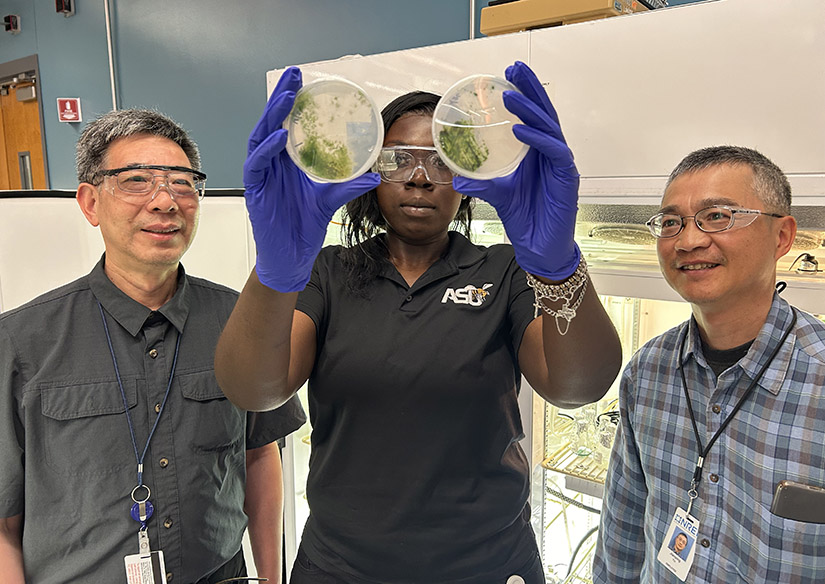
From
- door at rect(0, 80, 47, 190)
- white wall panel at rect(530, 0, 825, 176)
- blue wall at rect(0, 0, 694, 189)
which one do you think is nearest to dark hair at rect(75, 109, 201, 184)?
white wall panel at rect(530, 0, 825, 176)

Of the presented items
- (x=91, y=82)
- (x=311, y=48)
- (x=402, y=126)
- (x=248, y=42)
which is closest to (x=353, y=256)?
(x=402, y=126)

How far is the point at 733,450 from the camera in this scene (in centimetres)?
126

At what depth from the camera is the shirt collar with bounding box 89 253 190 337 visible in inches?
54.7

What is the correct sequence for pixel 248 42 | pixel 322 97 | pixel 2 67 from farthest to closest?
pixel 2 67, pixel 248 42, pixel 322 97

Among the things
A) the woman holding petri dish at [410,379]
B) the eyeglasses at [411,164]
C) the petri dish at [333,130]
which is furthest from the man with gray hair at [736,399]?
the petri dish at [333,130]

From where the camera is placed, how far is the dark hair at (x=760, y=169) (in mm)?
1241

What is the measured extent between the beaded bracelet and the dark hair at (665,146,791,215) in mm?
506

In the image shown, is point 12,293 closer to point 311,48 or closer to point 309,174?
point 309,174

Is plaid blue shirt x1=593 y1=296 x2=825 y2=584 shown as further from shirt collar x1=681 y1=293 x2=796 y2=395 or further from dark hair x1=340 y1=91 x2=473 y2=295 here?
dark hair x1=340 y1=91 x2=473 y2=295

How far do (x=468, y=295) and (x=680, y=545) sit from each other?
0.72 m

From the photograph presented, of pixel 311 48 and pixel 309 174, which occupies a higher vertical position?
pixel 311 48

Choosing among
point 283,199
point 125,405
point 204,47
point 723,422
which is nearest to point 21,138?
point 204,47

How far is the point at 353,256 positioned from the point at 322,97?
395 millimetres

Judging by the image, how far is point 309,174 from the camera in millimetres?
988
